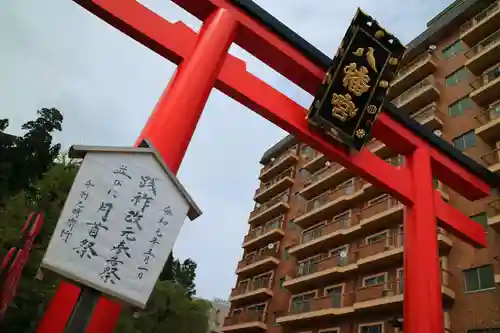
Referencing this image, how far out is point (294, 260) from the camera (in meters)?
21.0

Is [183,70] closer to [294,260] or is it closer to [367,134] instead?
[367,134]

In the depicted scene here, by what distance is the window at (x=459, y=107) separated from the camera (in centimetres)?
1612

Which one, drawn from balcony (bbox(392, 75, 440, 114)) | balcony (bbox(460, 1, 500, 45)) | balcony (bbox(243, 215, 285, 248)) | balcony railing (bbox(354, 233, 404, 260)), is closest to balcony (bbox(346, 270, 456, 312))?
balcony railing (bbox(354, 233, 404, 260))

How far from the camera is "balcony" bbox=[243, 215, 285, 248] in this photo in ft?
75.9

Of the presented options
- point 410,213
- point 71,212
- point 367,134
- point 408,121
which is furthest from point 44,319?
point 408,121

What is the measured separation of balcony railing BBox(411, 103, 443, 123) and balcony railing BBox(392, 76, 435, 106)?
3.00 ft

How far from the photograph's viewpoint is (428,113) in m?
17.0

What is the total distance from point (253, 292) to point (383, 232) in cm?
874

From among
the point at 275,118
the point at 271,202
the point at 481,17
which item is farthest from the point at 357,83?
the point at 271,202

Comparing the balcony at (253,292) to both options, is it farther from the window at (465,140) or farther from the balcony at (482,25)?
the balcony at (482,25)

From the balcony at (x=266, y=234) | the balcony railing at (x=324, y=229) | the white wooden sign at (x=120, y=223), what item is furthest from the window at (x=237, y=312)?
the white wooden sign at (x=120, y=223)

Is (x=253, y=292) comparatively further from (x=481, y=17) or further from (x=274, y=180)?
(x=481, y=17)

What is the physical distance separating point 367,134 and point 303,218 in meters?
14.7

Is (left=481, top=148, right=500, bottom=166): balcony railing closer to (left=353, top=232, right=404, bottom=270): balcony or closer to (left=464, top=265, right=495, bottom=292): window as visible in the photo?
(left=464, top=265, right=495, bottom=292): window
